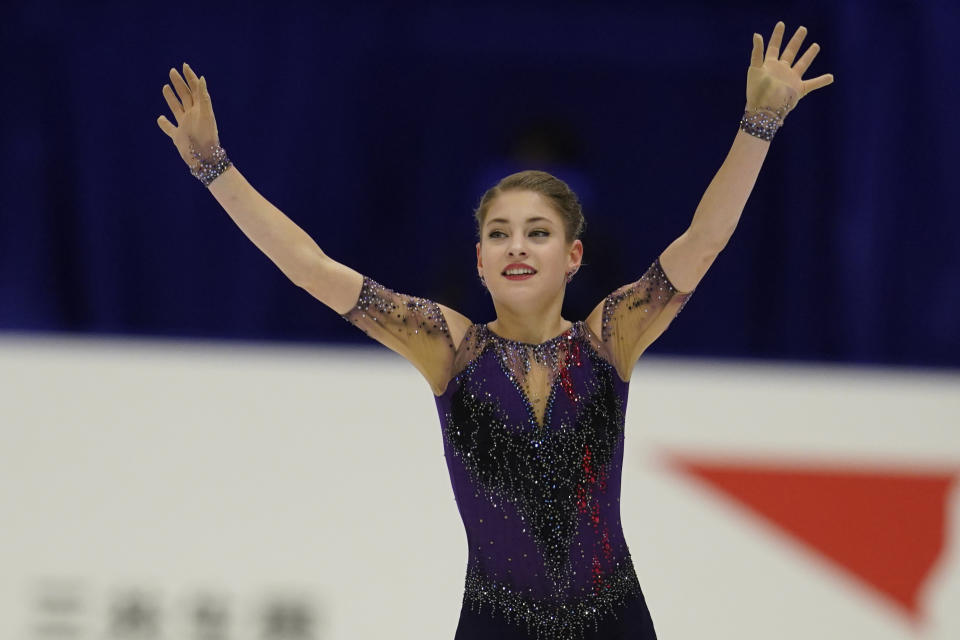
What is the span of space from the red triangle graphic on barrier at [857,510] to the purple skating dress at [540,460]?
1147 mm

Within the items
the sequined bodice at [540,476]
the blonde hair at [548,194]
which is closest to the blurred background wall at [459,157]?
the blonde hair at [548,194]

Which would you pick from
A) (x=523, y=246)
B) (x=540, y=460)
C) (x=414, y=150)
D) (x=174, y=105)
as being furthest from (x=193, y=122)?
(x=414, y=150)

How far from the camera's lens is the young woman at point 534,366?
1976 mm

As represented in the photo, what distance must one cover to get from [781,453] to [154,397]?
1.88 meters

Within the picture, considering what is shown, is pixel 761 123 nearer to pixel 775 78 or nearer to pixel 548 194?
pixel 775 78

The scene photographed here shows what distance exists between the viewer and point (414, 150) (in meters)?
3.56

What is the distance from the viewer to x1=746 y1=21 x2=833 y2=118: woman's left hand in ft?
6.41

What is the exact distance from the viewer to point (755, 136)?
1.94 metres

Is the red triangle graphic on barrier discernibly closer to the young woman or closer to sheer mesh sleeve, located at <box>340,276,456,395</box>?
the young woman

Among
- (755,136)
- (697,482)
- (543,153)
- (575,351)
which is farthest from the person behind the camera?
(543,153)

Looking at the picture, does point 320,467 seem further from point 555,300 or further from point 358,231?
point 555,300

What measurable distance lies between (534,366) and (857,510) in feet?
5.13

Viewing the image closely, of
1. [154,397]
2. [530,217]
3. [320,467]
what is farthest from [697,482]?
[154,397]

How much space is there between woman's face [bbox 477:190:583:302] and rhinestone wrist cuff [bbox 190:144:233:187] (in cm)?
51
